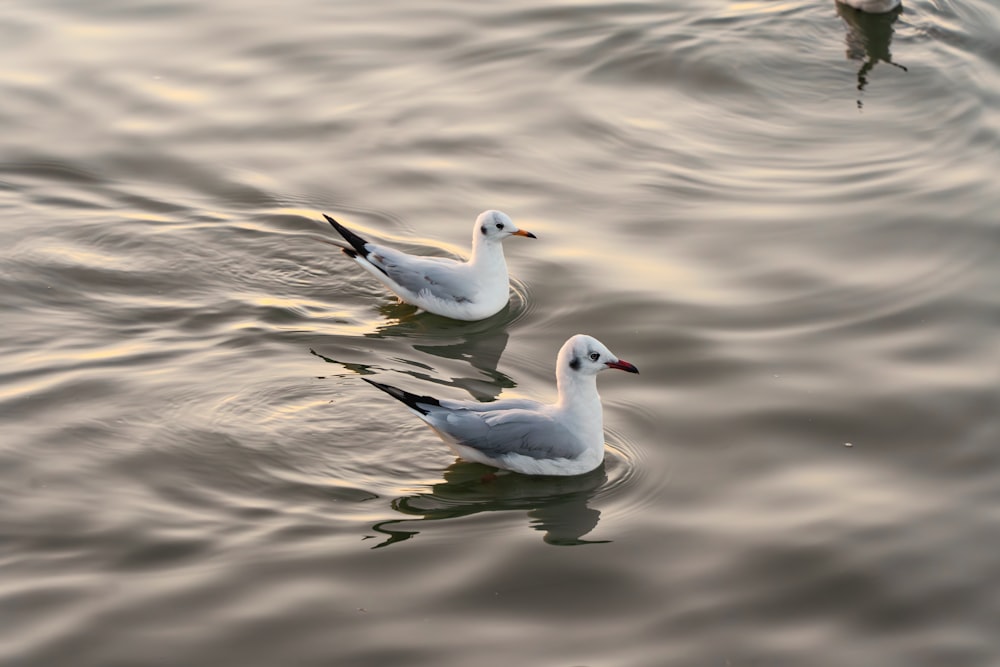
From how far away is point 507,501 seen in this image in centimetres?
887

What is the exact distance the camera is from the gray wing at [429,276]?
440 inches

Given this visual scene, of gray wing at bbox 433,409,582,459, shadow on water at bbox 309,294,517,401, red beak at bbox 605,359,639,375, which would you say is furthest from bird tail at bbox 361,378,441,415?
red beak at bbox 605,359,639,375

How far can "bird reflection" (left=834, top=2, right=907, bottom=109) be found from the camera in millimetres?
15252

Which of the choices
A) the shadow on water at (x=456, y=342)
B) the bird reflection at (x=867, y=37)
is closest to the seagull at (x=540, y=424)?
the shadow on water at (x=456, y=342)

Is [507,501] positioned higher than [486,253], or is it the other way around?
[486,253]

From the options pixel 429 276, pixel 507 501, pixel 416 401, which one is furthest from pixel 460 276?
pixel 507 501

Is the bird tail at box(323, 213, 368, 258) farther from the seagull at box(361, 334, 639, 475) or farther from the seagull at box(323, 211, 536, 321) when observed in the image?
the seagull at box(361, 334, 639, 475)

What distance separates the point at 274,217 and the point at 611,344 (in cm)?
355

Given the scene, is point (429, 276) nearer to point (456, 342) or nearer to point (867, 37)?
point (456, 342)

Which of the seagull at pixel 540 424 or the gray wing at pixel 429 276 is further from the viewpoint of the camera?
the gray wing at pixel 429 276

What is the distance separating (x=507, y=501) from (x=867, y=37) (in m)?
9.21

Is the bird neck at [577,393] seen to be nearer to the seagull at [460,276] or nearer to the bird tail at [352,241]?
the seagull at [460,276]

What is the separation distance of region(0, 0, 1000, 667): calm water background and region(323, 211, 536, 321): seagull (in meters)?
0.19

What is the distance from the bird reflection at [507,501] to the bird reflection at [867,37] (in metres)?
7.43
